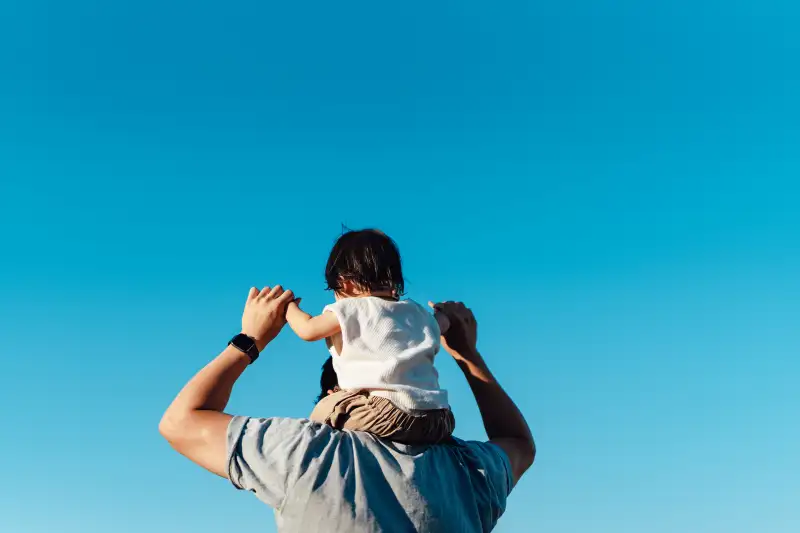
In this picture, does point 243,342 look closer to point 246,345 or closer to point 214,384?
point 246,345

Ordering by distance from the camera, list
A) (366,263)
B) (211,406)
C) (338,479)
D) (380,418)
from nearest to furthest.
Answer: (338,479) → (380,418) → (211,406) → (366,263)

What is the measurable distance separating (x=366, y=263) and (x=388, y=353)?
582 millimetres

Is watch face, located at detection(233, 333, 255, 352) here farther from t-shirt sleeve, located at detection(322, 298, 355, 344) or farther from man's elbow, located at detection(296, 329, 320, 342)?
t-shirt sleeve, located at detection(322, 298, 355, 344)

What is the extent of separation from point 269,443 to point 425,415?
746mm

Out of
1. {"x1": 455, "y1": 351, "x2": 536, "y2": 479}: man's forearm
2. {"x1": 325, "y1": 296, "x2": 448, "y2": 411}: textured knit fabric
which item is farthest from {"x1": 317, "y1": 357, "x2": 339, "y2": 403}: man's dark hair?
{"x1": 455, "y1": 351, "x2": 536, "y2": 479}: man's forearm

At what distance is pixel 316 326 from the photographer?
4.11 m

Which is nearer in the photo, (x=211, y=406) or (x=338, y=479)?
(x=338, y=479)

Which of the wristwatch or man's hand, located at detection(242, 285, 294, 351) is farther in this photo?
man's hand, located at detection(242, 285, 294, 351)

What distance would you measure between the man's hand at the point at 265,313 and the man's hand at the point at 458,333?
95 centimetres

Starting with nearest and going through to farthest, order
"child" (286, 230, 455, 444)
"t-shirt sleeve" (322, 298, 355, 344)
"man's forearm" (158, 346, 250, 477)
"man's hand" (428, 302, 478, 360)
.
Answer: "man's forearm" (158, 346, 250, 477), "child" (286, 230, 455, 444), "t-shirt sleeve" (322, 298, 355, 344), "man's hand" (428, 302, 478, 360)

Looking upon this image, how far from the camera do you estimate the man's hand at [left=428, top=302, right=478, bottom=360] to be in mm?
4949

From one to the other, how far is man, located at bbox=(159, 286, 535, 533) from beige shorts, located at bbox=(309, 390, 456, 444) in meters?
0.05

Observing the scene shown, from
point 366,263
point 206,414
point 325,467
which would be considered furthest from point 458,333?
point 206,414

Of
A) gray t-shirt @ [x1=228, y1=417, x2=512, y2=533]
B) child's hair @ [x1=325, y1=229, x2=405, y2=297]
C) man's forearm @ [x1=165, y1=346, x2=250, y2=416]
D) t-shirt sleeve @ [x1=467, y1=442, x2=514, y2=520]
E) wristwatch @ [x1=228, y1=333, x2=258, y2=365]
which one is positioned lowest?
gray t-shirt @ [x1=228, y1=417, x2=512, y2=533]
